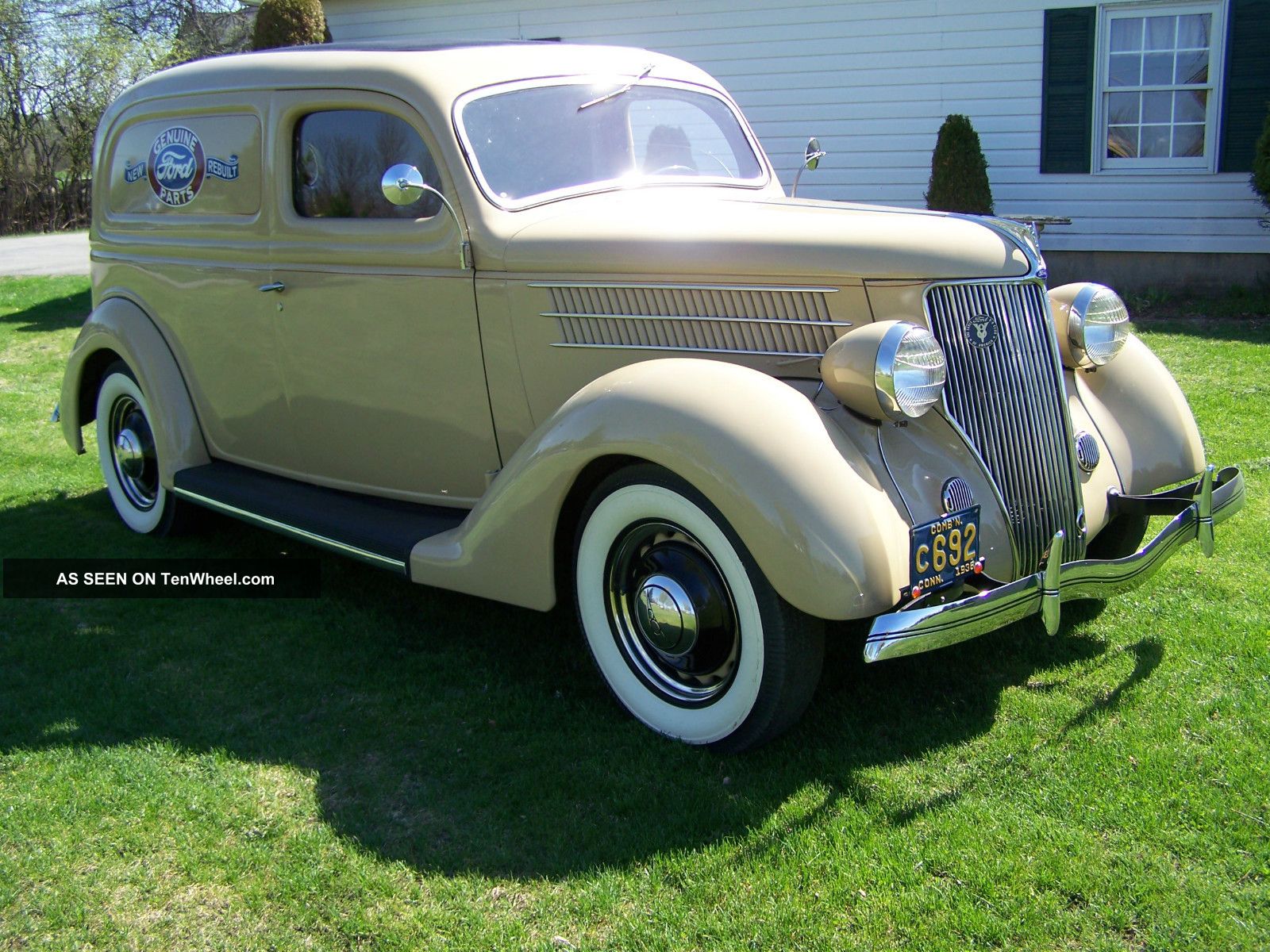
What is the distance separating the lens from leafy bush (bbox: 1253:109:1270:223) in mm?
8969

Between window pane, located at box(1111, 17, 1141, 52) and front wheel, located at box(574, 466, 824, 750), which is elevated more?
window pane, located at box(1111, 17, 1141, 52)

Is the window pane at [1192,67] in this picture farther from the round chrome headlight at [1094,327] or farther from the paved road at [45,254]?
the paved road at [45,254]

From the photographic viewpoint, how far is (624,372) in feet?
10.3

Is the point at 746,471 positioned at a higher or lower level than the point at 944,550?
higher

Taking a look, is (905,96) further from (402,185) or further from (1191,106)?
(402,185)

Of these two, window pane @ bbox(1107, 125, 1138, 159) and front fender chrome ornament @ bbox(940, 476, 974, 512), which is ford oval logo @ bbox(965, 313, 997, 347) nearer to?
front fender chrome ornament @ bbox(940, 476, 974, 512)

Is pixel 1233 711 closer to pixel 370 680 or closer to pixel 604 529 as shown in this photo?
pixel 604 529

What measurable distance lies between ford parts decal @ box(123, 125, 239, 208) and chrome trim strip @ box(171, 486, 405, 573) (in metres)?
1.23

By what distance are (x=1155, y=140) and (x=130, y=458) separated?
8.93 meters

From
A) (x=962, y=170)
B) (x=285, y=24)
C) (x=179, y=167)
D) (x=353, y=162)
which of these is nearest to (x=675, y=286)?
(x=353, y=162)

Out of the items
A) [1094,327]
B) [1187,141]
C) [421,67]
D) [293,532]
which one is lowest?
[293,532]

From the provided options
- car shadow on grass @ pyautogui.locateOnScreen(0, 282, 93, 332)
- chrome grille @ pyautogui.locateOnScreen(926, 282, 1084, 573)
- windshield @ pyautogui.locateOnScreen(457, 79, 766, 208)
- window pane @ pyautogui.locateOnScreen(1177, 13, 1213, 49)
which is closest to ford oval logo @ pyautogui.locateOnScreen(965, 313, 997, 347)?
chrome grille @ pyautogui.locateOnScreen(926, 282, 1084, 573)

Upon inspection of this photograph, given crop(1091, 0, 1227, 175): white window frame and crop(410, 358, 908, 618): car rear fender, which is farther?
crop(1091, 0, 1227, 175): white window frame

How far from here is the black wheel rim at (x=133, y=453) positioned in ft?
16.7
